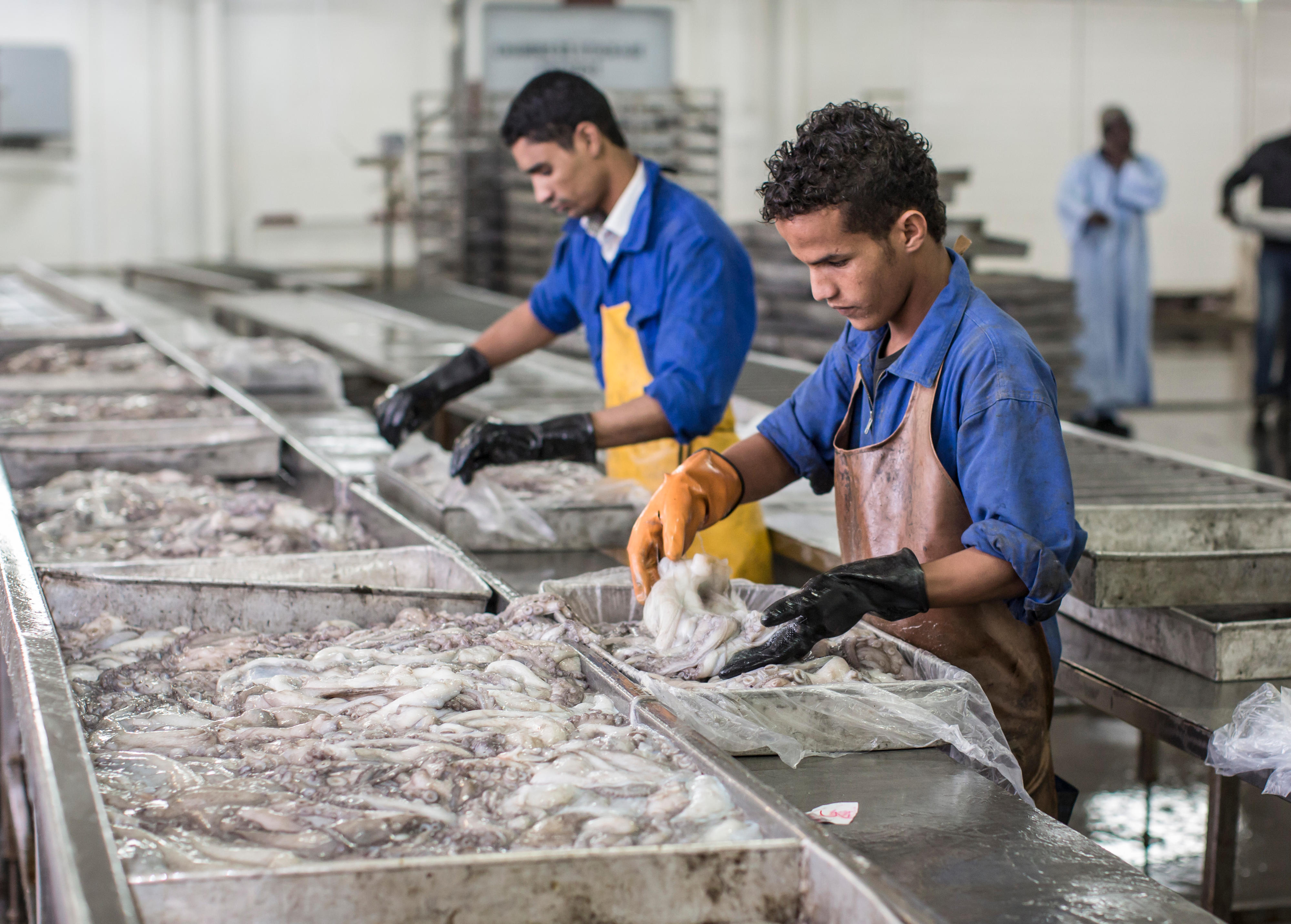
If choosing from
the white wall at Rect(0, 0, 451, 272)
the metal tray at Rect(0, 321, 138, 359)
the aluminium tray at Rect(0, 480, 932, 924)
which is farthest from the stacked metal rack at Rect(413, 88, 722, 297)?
the aluminium tray at Rect(0, 480, 932, 924)

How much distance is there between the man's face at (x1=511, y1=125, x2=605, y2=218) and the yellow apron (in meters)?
0.30

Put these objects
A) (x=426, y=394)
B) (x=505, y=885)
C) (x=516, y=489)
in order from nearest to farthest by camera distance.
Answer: (x=505, y=885), (x=516, y=489), (x=426, y=394)

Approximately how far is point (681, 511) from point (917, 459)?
394 mm

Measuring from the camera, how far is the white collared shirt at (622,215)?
3061mm

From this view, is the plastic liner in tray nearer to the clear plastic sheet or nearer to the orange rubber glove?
the orange rubber glove

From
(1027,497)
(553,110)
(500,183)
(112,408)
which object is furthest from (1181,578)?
(500,183)

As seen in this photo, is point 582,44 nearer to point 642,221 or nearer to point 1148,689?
point 642,221

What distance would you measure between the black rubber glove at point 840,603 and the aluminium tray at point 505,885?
342mm

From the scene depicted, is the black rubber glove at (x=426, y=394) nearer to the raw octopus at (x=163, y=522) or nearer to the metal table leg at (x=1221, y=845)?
the raw octopus at (x=163, y=522)

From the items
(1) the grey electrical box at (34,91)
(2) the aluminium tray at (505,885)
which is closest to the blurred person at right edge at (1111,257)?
(2) the aluminium tray at (505,885)

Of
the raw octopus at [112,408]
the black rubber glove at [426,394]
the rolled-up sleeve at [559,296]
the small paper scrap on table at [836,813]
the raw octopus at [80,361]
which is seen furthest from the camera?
the raw octopus at [80,361]

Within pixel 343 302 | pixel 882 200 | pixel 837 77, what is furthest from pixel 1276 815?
pixel 837 77

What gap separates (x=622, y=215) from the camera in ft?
10.1

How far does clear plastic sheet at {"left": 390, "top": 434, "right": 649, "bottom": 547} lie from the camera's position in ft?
9.48
